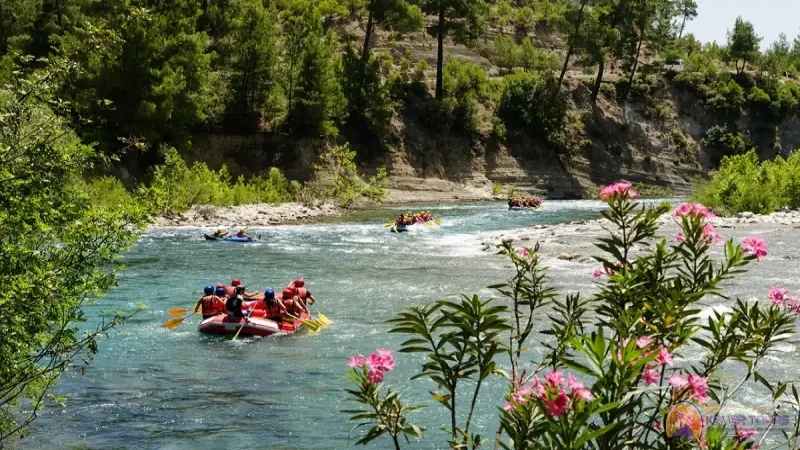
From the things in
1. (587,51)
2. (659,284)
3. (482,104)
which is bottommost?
(659,284)

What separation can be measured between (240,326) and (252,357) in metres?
1.37

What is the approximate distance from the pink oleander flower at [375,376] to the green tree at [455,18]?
167 feet

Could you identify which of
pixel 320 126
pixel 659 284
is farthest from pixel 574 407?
pixel 320 126

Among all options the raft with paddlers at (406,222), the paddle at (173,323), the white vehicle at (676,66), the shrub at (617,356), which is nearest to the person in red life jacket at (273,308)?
the paddle at (173,323)

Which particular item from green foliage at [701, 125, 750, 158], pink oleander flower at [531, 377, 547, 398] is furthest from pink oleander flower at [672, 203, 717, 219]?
green foliage at [701, 125, 750, 158]

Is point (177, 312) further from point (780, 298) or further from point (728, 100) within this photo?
point (728, 100)

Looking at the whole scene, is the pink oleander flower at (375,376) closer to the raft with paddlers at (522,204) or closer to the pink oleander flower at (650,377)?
the pink oleander flower at (650,377)

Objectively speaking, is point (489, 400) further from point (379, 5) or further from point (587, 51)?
point (587, 51)

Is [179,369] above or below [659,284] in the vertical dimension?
below

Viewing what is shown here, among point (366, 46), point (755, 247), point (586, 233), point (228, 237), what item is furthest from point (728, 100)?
point (755, 247)

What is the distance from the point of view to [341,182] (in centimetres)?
4262

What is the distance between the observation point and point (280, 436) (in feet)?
27.7

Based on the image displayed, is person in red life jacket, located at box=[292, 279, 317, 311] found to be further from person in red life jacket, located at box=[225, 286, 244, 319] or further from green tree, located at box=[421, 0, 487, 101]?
green tree, located at box=[421, 0, 487, 101]

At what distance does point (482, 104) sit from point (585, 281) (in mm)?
42157
